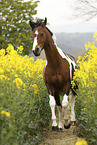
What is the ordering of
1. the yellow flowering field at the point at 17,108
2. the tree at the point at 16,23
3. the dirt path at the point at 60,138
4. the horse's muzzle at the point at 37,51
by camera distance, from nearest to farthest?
the yellow flowering field at the point at 17,108, the horse's muzzle at the point at 37,51, the dirt path at the point at 60,138, the tree at the point at 16,23

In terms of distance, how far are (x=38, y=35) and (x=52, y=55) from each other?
68 cm

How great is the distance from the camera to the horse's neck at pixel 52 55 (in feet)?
17.0

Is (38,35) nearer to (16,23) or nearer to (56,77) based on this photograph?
(56,77)

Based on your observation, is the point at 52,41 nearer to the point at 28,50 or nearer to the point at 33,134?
the point at 33,134

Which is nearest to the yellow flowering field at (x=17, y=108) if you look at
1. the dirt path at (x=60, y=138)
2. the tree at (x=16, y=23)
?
the dirt path at (x=60, y=138)

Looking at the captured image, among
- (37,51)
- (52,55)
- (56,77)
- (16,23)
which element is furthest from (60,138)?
(16,23)

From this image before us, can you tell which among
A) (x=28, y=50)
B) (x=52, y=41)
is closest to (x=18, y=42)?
(x=28, y=50)

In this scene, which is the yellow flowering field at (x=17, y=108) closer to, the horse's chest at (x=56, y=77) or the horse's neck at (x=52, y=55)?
the horse's chest at (x=56, y=77)

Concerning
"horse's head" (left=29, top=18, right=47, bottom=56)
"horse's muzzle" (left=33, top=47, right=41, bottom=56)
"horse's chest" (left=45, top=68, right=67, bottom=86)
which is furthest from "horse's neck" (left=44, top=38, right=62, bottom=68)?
"horse's muzzle" (left=33, top=47, right=41, bottom=56)

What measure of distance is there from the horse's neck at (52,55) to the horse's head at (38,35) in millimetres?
335

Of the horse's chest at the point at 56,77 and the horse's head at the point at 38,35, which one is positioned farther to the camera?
the horse's chest at the point at 56,77

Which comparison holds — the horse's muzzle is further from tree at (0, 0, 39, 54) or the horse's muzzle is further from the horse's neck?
tree at (0, 0, 39, 54)

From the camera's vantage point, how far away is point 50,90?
5301mm

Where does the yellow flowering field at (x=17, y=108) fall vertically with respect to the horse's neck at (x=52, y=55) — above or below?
below
